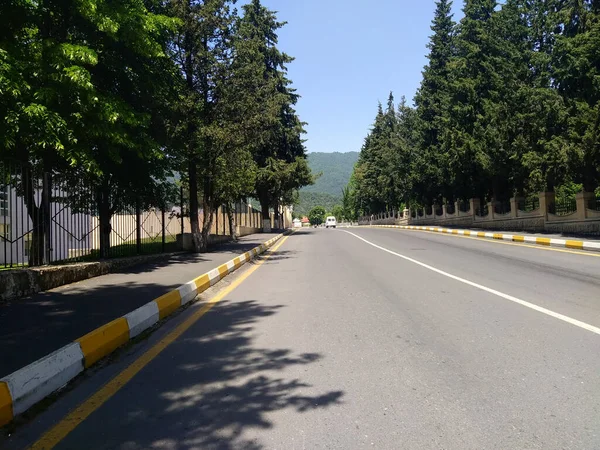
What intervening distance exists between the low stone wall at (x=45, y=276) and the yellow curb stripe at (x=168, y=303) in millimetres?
2374

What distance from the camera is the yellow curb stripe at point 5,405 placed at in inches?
139

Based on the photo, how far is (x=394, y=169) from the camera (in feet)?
160

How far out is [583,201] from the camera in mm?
21312

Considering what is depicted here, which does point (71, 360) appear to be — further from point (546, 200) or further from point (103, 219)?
point (546, 200)

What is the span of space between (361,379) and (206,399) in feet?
4.49

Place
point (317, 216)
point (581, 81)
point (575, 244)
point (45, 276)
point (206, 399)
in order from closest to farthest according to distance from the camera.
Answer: point (206, 399) < point (45, 276) < point (575, 244) < point (581, 81) < point (317, 216)

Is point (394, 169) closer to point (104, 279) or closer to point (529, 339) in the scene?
point (104, 279)

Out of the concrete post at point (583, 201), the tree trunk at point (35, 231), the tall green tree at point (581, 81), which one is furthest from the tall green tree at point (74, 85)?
the concrete post at point (583, 201)

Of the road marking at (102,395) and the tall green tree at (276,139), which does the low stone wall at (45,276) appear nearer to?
the road marking at (102,395)

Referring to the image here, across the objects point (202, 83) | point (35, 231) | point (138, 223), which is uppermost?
point (202, 83)

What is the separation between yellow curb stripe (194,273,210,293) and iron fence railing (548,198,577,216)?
19.4m

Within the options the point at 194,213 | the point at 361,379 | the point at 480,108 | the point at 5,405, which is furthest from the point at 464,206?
the point at 5,405

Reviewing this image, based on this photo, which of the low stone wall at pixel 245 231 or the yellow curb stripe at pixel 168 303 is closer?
the yellow curb stripe at pixel 168 303

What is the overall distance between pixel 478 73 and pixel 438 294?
28434 millimetres
